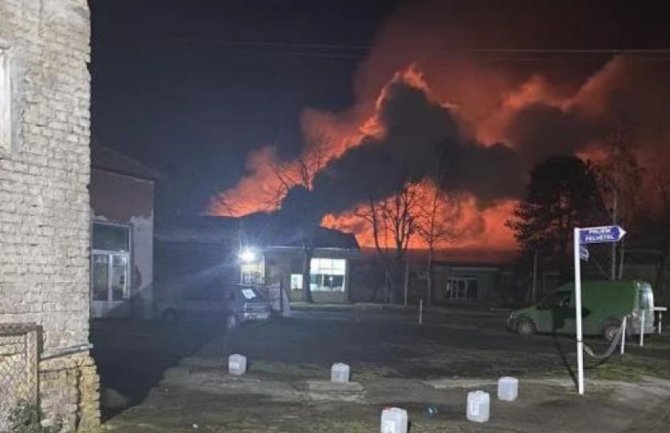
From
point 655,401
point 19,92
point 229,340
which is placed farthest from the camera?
point 229,340

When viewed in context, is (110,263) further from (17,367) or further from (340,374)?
(17,367)

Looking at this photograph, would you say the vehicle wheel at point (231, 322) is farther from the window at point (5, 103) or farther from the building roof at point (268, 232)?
the window at point (5, 103)

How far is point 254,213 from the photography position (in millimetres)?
65938

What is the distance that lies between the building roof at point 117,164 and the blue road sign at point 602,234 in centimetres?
1865

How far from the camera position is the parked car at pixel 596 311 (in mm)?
28250

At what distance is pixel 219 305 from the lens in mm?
31750

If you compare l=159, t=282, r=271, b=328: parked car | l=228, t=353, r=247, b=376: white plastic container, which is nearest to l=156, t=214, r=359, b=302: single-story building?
l=159, t=282, r=271, b=328: parked car

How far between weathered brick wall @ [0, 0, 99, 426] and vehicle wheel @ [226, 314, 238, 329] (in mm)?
18432

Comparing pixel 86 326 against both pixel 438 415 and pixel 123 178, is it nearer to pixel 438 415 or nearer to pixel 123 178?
pixel 438 415

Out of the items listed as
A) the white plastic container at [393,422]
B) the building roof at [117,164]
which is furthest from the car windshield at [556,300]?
the white plastic container at [393,422]

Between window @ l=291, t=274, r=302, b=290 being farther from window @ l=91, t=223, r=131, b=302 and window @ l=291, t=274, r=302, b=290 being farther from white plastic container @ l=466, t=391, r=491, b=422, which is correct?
white plastic container @ l=466, t=391, r=491, b=422

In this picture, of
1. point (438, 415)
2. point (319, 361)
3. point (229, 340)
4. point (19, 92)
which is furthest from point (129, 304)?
point (19, 92)

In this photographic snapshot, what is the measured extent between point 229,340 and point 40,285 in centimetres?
1497

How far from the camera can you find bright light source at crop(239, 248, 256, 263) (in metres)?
45.4
